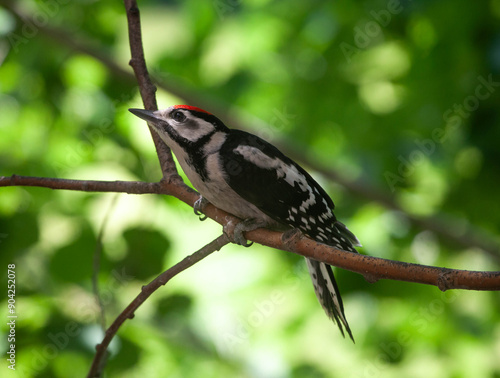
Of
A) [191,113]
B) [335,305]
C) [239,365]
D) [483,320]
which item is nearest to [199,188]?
[191,113]

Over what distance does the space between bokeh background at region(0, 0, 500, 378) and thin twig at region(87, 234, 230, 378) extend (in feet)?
3.16

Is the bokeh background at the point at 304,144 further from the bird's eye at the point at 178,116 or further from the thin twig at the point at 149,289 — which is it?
the thin twig at the point at 149,289

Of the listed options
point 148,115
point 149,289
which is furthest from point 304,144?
point 149,289

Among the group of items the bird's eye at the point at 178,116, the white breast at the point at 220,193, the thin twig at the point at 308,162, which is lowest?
the white breast at the point at 220,193

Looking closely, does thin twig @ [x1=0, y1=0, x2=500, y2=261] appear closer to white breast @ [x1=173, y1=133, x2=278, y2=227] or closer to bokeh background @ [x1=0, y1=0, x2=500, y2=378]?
bokeh background @ [x1=0, y1=0, x2=500, y2=378]

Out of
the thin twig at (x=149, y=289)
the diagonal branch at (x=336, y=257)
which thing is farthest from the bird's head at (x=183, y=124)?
the thin twig at (x=149, y=289)

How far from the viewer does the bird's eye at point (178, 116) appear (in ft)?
6.51

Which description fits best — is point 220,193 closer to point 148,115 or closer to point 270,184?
point 270,184

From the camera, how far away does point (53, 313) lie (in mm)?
2064

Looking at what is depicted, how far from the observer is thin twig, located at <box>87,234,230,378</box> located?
148 centimetres

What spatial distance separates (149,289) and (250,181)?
0.55 metres

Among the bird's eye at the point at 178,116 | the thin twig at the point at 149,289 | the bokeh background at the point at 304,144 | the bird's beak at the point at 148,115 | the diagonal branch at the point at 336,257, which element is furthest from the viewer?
the bokeh background at the point at 304,144

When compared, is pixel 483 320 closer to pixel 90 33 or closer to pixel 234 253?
pixel 234 253

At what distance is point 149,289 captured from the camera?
1525 millimetres
